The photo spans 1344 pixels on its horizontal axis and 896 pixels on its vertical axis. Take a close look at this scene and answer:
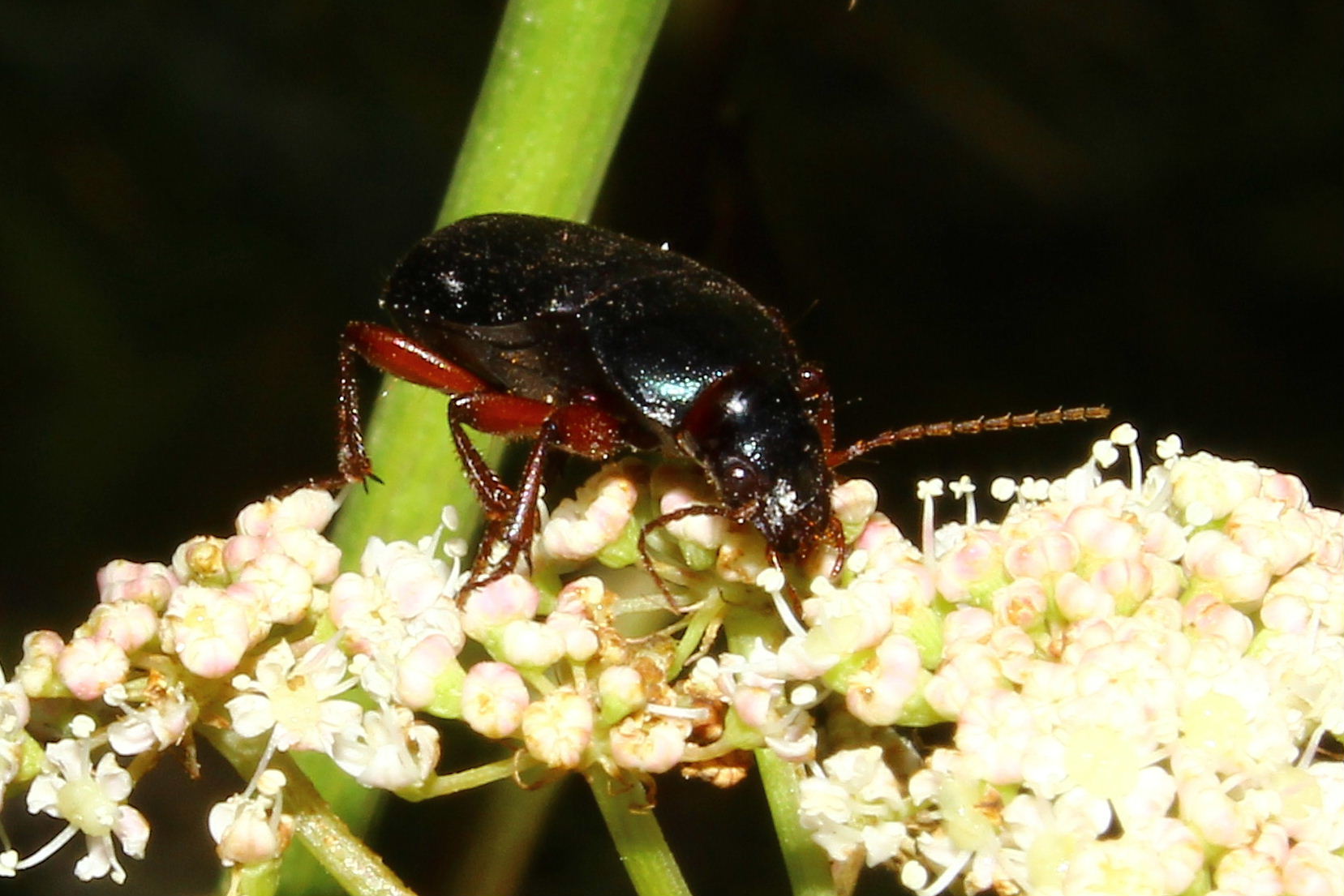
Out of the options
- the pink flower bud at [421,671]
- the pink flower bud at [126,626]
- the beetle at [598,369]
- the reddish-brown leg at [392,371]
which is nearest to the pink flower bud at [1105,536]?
the beetle at [598,369]

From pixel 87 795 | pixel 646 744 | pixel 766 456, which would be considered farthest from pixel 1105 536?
pixel 87 795

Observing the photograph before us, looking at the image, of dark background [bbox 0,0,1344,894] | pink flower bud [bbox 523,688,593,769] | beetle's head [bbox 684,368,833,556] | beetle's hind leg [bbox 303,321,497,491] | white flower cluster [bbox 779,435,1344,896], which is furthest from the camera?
dark background [bbox 0,0,1344,894]

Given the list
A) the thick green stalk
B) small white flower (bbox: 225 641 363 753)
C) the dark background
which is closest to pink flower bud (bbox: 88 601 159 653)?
small white flower (bbox: 225 641 363 753)

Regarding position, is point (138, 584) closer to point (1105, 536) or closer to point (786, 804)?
point (786, 804)

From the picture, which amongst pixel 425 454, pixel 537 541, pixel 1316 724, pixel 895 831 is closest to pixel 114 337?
pixel 425 454

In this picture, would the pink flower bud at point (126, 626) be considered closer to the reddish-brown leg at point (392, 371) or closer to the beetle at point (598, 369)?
the beetle at point (598, 369)

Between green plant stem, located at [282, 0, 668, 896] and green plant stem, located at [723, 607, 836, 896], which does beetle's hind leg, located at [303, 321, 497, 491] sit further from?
green plant stem, located at [723, 607, 836, 896]
